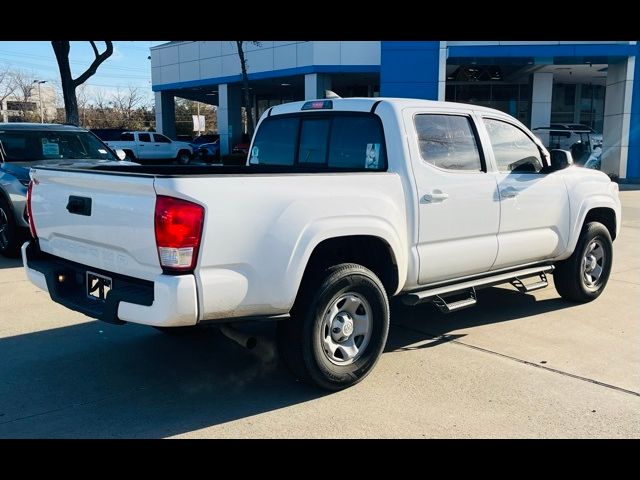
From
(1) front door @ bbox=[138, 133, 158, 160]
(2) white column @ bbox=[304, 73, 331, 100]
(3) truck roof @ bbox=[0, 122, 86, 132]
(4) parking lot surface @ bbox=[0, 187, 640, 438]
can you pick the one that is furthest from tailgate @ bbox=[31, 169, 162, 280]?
(1) front door @ bbox=[138, 133, 158, 160]

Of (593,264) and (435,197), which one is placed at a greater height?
(435,197)

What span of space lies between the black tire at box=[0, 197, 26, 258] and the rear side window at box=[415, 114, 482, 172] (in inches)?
240

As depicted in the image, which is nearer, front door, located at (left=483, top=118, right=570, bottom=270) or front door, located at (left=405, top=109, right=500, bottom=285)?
front door, located at (left=405, top=109, right=500, bottom=285)

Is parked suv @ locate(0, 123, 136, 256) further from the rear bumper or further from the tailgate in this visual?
the rear bumper

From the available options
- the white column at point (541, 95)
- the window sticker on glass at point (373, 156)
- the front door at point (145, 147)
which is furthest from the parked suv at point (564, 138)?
the window sticker on glass at point (373, 156)

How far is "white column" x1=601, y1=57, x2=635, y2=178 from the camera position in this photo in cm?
2270

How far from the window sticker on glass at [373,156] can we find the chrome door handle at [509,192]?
127 cm

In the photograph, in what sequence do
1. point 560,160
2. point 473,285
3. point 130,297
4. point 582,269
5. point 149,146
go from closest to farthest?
point 130,297, point 473,285, point 560,160, point 582,269, point 149,146

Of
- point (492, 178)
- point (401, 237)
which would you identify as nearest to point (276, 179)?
point (401, 237)

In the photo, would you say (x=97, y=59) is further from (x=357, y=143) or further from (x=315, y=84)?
(x=357, y=143)

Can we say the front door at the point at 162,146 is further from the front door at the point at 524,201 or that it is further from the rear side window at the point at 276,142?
the front door at the point at 524,201

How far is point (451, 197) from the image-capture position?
4.86 metres

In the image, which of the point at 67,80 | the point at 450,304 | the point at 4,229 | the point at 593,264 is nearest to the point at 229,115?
the point at 67,80

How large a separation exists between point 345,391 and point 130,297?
5.35 ft
